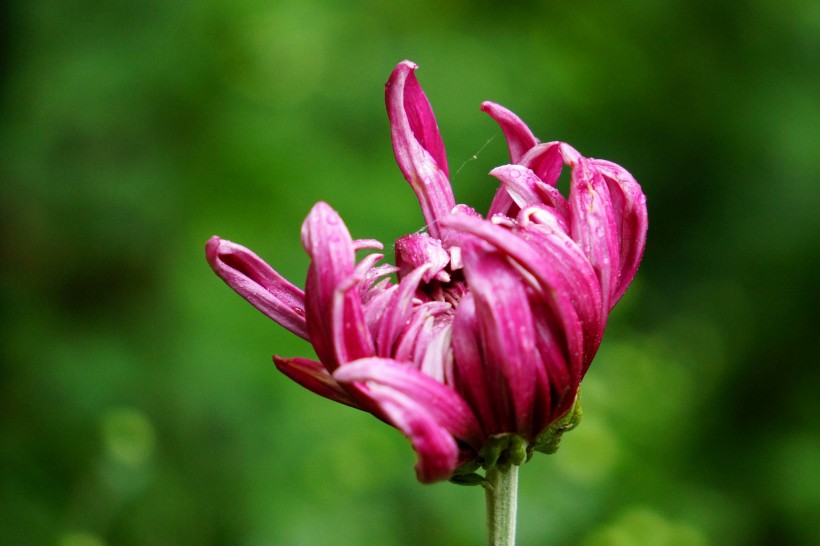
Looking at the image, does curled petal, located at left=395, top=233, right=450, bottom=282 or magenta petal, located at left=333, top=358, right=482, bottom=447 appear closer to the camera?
magenta petal, located at left=333, top=358, right=482, bottom=447

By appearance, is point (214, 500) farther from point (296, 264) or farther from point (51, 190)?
point (51, 190)

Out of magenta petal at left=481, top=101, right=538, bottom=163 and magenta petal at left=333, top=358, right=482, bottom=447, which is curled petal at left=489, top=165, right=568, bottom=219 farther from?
magenta petal at left=333, top=358, right=482, bottom=447

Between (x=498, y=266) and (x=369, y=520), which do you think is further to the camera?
(x=369, y=520)

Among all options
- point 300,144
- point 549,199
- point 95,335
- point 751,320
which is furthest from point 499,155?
point 549,199

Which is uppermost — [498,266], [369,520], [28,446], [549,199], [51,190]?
[549,199]

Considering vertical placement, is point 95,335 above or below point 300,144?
below

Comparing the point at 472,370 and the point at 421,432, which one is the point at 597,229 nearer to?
the point at 472,370

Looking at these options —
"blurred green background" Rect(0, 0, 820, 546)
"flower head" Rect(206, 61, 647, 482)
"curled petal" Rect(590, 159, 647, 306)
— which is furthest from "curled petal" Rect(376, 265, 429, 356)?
"blurred green background" Rect(0, 0, 820, 546)
